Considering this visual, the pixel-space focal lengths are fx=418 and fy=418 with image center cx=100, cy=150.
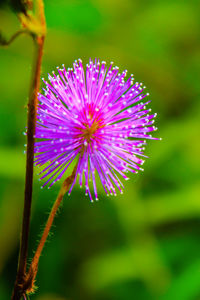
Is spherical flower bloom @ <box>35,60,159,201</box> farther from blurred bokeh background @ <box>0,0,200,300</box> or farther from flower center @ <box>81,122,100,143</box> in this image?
blurred bokeh background @ <box>0,0,200,300</box>

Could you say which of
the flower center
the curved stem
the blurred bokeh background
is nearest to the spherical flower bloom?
the flower center

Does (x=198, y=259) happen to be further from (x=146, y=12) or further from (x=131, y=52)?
(x=146, y=12)

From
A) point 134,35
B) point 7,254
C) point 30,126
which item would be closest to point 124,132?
point 30,126

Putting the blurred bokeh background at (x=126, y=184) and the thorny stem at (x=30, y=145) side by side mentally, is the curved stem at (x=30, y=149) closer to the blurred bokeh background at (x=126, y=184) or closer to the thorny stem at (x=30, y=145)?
the thorny stem at (x=30, y=145)

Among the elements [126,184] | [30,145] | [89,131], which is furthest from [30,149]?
[126,184]

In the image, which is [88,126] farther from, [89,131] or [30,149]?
[30,149]

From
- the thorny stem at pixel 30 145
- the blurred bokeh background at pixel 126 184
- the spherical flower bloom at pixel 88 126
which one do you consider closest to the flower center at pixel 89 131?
the spherical flower bloom at pixel 88 126

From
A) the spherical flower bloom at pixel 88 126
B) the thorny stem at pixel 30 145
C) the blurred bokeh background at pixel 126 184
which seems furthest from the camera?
the blurred bokeh background at pixel 126 184
